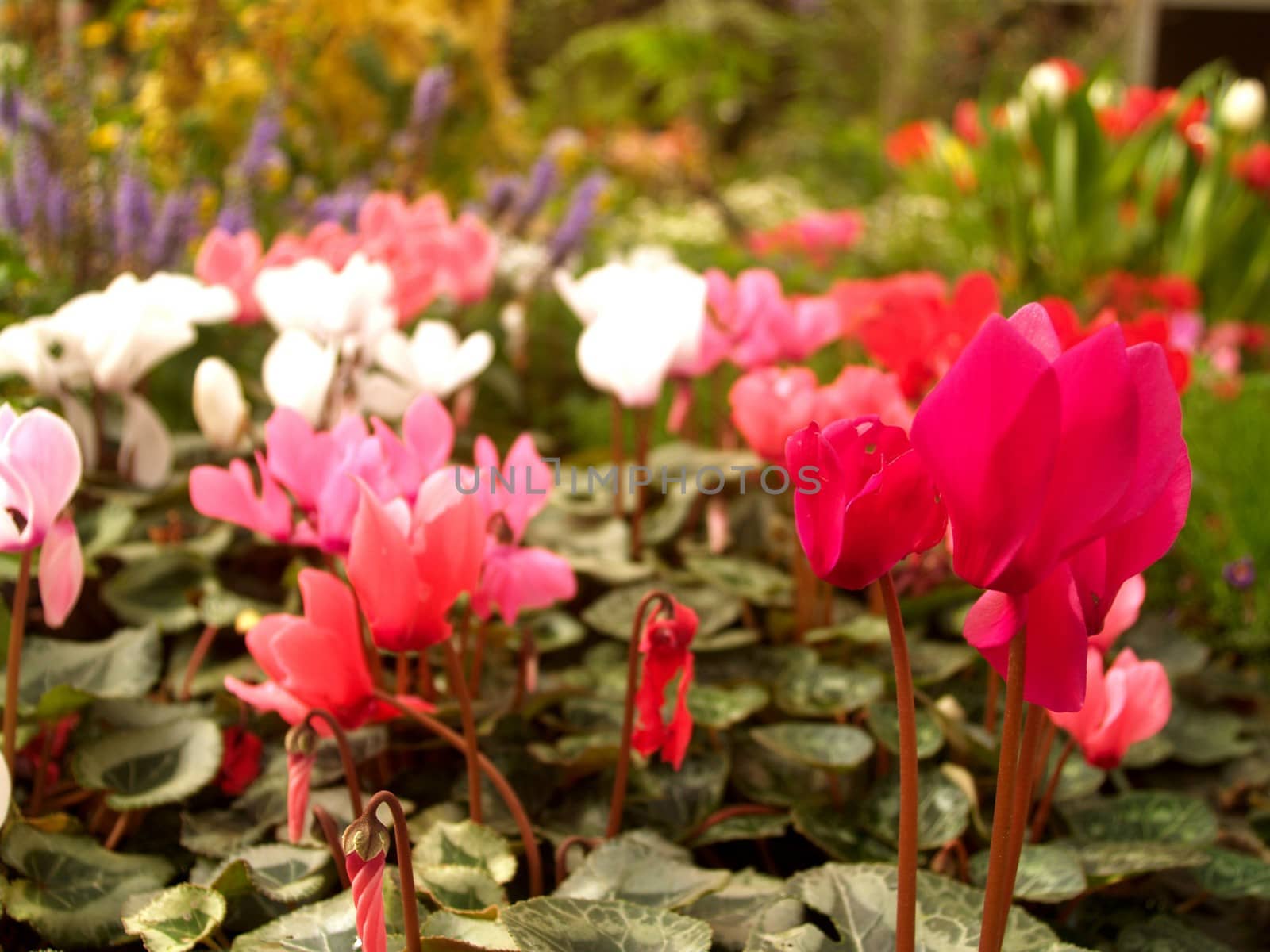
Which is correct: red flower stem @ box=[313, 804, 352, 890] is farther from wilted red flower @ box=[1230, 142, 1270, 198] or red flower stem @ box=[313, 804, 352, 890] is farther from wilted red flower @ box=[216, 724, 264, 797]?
wilted red flower @ box=[1230, 142, 1270, 198]

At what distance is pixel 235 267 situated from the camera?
1438 millimetres

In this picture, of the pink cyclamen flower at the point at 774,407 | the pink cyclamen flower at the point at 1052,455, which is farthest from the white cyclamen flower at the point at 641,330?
the pink cyclamen flower at the point at 1052,455

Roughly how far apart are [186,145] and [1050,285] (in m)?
2.78

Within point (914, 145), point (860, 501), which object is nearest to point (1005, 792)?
point (860, 501)

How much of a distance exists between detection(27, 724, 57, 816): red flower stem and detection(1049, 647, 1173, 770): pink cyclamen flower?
853 mm

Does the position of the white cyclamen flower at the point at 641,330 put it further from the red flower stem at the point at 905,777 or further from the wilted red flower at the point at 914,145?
the wilted red flower at the point at 914,145

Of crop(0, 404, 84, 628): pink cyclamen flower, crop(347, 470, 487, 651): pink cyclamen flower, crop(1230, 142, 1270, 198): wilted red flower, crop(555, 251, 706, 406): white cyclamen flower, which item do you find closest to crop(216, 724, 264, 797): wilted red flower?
crop(0, 404, 84, 628): pink cyclamen flower

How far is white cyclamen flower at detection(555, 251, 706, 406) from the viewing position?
1.19 meters

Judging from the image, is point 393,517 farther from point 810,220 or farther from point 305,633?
point 810,220

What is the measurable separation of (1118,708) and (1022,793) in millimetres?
245

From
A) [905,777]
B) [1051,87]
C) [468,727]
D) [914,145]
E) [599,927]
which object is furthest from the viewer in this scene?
[914,145]

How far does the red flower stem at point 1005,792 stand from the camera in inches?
21.2

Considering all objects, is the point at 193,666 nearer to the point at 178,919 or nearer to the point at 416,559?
the point at 178,919

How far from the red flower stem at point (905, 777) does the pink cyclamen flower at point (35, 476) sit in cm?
57
